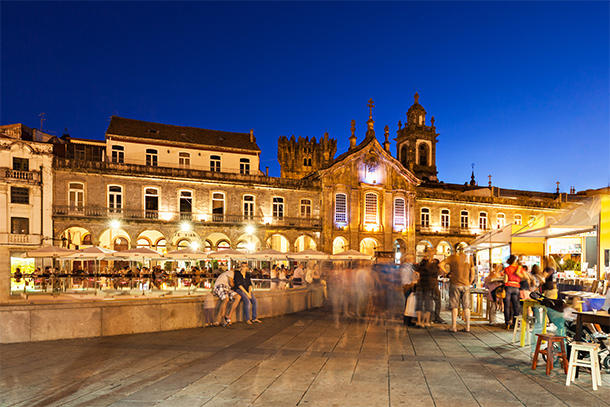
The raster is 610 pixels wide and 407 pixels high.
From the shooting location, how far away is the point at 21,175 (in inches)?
1203

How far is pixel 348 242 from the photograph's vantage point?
39062 millimetres

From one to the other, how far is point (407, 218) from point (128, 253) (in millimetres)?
26474

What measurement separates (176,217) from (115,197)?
4.40 meters

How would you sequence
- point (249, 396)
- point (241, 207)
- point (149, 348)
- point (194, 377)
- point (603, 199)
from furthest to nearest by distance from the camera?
point (241, 207)
point (603, 199)
point (149, 348)
point (194, 377)
point (249, 396)

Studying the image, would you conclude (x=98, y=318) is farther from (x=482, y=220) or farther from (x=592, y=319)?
(x=482, y=220)

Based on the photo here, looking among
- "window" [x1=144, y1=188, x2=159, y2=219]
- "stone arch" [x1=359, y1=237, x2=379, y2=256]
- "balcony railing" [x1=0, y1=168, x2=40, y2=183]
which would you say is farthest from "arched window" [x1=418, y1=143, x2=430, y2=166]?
"balcony railing" [x1=0, y1=168, x2=40, y2=183]

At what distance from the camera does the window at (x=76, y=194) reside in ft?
105

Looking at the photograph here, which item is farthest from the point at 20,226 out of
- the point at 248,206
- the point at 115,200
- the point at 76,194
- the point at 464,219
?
the point at 464,219

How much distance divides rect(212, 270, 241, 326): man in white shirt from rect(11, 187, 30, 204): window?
24773 millimetres

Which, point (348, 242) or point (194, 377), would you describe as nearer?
point (194, 377)

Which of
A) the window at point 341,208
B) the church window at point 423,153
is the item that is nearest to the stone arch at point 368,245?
the window at point 341,208

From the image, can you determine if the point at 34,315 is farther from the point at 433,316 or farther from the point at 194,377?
the point at 433,316

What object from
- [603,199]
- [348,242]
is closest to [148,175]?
[348,242]

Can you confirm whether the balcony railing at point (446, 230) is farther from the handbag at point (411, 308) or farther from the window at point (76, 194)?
the handbag at point (411, 308)
